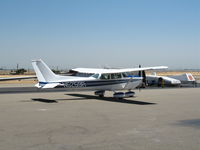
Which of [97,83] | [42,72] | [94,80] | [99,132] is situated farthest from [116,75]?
[99,132]

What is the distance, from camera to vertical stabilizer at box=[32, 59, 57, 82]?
17594 mm

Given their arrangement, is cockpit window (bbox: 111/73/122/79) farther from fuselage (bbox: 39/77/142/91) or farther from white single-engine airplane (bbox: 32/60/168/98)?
fuselage (bbox: 39/77/142/91)

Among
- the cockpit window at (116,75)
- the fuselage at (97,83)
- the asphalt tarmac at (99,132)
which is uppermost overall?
the cockpit window at (116,75)

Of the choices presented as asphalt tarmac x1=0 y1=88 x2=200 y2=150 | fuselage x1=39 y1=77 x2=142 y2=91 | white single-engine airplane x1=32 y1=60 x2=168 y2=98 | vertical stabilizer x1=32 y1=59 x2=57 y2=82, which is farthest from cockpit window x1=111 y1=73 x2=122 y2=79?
asphalt tarmac x1=0 y1=88 x2=200 y2=150

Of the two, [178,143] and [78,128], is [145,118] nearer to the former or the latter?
[78,128]

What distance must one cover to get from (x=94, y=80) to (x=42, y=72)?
3697 mm

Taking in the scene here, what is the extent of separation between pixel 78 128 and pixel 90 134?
3.28ft

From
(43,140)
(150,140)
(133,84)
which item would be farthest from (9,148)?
(133,84)

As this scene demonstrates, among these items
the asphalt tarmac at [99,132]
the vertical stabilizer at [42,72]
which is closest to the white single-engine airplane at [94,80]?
the vertical stabilizer at [42,72]

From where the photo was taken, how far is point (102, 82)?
1911 centimetres

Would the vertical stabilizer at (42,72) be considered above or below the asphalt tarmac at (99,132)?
above

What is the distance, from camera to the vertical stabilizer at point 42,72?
1759 centimetres

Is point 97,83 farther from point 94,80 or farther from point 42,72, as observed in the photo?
point 42,72

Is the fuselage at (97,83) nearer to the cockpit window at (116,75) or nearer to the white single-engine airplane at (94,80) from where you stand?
the white single-engine airplane at (94,80)
